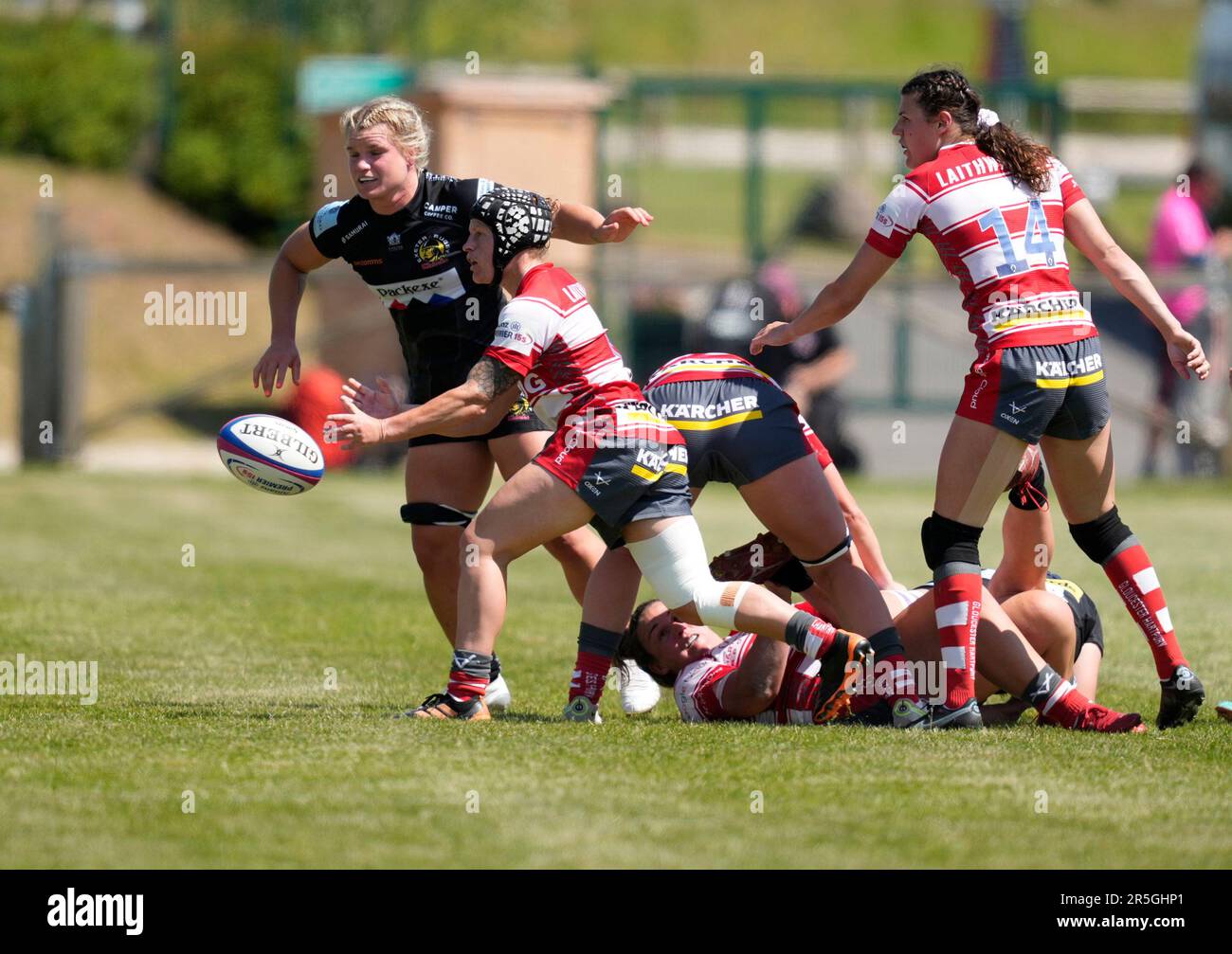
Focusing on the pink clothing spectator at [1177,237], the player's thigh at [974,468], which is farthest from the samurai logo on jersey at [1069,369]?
the pink clothing spectator at [1177,237]

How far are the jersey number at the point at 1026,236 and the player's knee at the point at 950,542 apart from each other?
91cm

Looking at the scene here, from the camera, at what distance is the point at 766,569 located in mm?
7184

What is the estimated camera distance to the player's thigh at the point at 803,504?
22.1 feet

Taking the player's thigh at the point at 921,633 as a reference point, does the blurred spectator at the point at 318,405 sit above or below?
above

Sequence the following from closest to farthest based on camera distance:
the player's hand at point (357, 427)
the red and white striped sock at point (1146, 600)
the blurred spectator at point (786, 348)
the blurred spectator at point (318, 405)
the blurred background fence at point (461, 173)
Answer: the player's hand at point (357, 427) → the red and white striped sock at point (1146, 600) → the blurred spectator at point (786, 348) → the blurred background fence at point (461, 173) → the blurred spectator at point (318, 405)

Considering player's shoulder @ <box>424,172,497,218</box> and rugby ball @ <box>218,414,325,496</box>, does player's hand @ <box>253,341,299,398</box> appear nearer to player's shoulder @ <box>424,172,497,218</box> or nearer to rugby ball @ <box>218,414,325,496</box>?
rugby ball @ <box>218,414,325,496</box>

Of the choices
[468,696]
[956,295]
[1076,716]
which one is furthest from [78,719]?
[956,295]

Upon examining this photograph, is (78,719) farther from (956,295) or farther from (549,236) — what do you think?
(956,295)

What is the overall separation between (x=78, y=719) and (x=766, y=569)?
2.62 m

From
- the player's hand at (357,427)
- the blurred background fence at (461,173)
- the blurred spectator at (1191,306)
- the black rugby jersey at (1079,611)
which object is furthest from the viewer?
the blurred background fence at (461,173)

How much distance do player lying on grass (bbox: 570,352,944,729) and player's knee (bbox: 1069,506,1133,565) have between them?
2.81 feet

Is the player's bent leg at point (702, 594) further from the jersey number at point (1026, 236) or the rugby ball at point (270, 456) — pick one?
the jersey number at point (1026, 236)

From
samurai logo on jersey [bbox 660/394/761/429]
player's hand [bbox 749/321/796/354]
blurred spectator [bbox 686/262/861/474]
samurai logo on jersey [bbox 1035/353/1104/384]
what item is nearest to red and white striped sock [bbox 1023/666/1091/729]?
samurai logo on jersey [bbox 1035/353/1104/384]

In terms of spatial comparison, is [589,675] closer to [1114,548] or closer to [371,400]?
[371,400]
